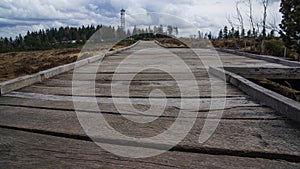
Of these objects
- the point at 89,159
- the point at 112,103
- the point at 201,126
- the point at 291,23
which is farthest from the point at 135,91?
the point at 291,23

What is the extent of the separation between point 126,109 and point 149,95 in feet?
1.53

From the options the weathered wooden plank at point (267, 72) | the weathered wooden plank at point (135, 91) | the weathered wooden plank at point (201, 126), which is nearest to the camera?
the weathered wooden plank at point (201, 126)

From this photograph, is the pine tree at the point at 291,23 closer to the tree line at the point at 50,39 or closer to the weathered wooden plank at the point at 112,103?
the weathered wooden plank at the point at 112,103

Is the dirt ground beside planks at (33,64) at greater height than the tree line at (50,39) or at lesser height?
lesser

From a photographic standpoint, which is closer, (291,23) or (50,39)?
(291,23)

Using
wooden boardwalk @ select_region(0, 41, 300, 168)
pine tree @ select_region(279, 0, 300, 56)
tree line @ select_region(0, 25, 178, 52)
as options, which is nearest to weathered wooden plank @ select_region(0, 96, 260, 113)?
wooden boardwalk @ select_region(0, 41, 300, 168)

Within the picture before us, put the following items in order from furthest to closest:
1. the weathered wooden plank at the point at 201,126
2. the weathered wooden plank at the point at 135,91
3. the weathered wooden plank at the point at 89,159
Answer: the weathered wooden plank at the point at 135,91 → the weathered wooden plank at the point at 201,126 → the weathered wooden plank at the point at 89,159

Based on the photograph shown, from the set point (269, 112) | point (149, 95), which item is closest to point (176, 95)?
point (149, 95)

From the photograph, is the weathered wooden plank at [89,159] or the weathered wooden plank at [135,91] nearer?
the weathered wooden plank at [89,159]

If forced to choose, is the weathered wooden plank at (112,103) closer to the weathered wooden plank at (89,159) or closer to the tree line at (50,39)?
the weathered wooden plank at (89,159)

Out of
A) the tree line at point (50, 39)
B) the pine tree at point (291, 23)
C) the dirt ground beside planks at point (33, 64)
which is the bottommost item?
the dirt ground beside planks at point (33, 64)

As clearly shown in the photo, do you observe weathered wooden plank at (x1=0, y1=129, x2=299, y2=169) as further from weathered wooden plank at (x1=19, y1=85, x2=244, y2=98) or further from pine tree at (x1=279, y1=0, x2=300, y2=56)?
pine tree at (x1=279, y1=0, x2=300, y2=56)

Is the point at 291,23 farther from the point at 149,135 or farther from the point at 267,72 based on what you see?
the point at 149,135

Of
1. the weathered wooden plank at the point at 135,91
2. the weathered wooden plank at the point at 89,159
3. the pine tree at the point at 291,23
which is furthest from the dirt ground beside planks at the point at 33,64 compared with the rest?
the pine tree at the point at 291,23
